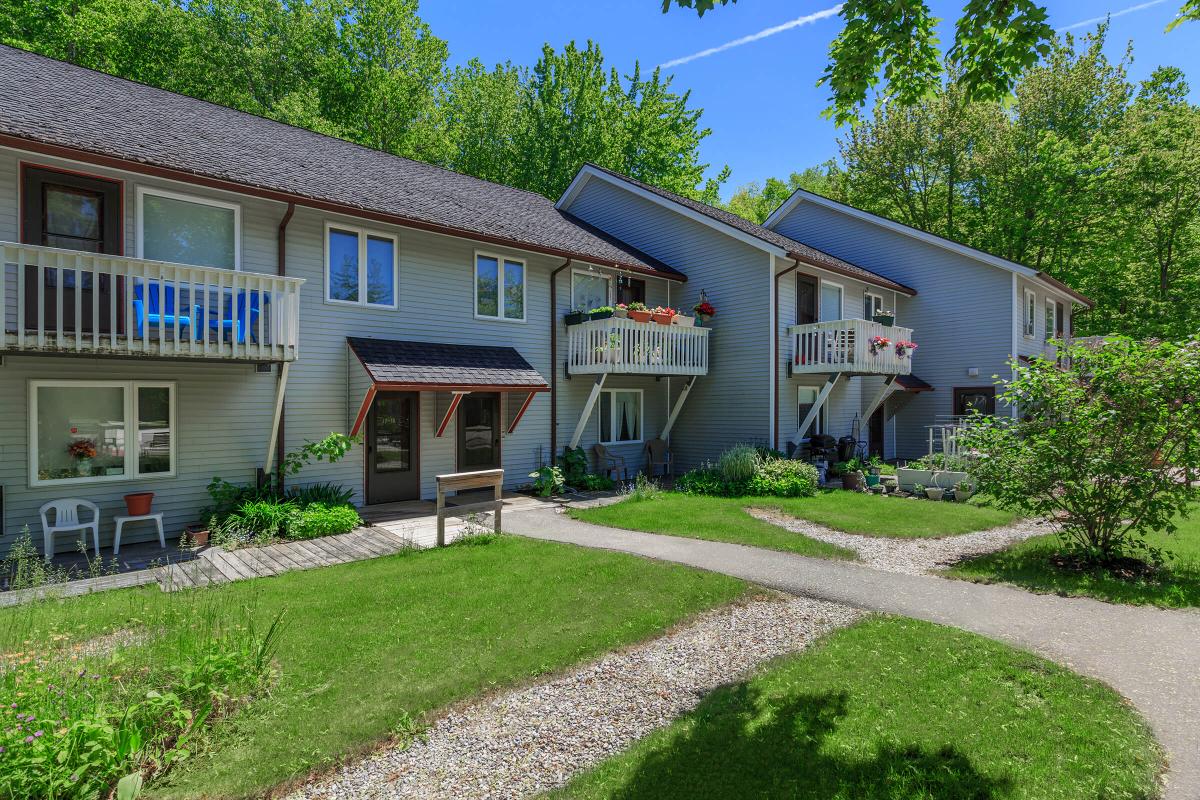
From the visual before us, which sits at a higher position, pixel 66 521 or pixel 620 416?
pixel 620 416

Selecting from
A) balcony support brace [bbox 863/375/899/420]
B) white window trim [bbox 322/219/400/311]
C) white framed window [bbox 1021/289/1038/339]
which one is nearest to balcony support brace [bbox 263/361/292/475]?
white window trim [bbox 322/219/400/311]

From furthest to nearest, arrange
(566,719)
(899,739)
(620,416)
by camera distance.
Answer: (620,416)
(566,719)
(899,739)

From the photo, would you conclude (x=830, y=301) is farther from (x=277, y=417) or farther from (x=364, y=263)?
(x=277, y=417)

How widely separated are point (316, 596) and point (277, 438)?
176 inches

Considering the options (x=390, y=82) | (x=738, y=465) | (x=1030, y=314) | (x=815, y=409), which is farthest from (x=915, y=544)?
(x=390, y=82)

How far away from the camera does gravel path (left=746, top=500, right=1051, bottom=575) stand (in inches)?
320

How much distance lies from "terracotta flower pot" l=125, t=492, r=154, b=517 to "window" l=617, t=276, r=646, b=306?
428 inches

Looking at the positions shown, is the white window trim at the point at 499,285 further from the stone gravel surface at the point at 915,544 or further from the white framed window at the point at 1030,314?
the white framed window at the point at 1030,314

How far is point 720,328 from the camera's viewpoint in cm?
1627

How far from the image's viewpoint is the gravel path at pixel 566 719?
339 centimetres

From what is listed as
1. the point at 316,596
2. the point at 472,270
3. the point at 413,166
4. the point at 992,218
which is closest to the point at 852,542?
the point at 316,596

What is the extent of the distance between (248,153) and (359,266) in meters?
2.74

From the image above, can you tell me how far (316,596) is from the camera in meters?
6.33

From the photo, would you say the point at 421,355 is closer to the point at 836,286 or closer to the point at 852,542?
the point at 852,542
